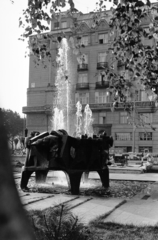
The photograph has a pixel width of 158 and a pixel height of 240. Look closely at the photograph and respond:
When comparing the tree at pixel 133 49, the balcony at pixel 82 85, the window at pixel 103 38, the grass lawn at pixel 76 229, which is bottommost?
the grass lawn at pixel 76 229

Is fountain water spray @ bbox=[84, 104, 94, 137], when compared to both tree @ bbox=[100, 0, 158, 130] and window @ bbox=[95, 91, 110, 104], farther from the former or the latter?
tree @ bbox=[100, 0, 158, 130]

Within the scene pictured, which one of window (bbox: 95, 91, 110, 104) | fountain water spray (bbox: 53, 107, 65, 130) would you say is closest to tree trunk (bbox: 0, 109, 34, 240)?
fountain water spray (bbox: 53, 107, 65, 130)

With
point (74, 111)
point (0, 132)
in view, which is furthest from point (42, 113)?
point (0, 132)

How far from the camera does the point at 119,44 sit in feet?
23.1

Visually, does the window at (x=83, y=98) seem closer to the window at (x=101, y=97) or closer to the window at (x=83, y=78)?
the window at (x=101, y=97)

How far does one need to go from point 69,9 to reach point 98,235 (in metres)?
4.74

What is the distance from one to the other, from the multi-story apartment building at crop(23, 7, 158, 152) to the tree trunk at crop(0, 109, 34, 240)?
41097 millimetres

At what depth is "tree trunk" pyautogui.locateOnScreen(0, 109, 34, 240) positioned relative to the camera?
1.77 ft

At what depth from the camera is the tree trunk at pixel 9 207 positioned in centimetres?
54

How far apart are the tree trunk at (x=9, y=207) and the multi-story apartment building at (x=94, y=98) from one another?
1618 inches

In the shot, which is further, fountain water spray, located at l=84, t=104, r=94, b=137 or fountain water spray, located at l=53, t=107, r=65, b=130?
fountain water spray, located at l=84, t=104, r=94, b=137

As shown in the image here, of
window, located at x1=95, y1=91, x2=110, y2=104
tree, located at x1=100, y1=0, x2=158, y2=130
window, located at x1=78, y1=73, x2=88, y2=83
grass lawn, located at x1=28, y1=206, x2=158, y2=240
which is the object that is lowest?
grass lawn, located at x1=28, y1=206, x2=158, y2=240

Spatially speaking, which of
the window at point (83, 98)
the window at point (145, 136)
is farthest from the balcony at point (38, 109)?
the window at point (145, 136)

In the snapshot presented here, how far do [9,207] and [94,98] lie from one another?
45919mm
